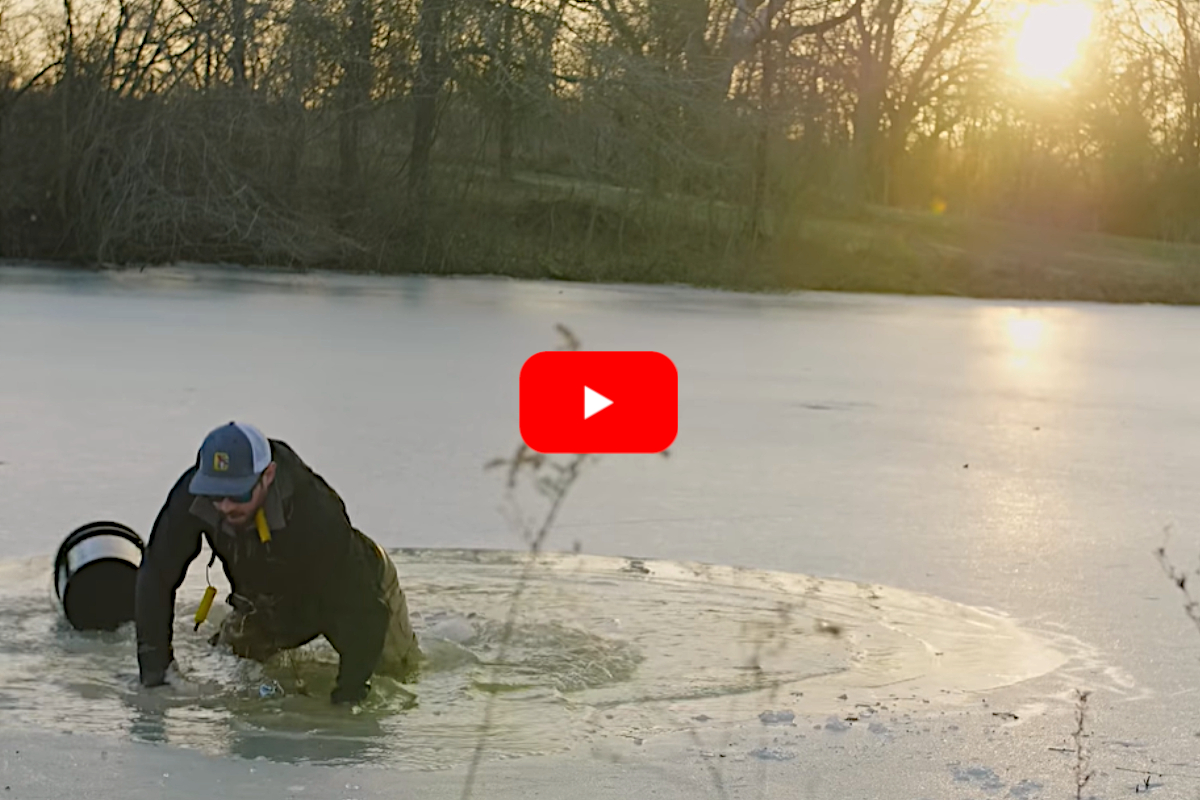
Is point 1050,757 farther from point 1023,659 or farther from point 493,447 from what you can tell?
point 493,447

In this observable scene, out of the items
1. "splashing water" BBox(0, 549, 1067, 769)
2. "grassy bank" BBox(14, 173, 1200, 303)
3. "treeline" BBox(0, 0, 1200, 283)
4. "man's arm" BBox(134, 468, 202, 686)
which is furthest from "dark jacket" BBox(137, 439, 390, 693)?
"grassy bank" BBox(14, 173, 1200, 303)

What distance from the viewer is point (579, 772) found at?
12.8 feet

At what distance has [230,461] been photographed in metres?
3.83

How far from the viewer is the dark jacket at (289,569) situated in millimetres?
4105

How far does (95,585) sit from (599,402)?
19.5 ft

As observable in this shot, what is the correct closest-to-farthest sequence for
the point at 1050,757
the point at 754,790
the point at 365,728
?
1. the point at 754,790
2. the point at 1050,757
3. the point at 365,728

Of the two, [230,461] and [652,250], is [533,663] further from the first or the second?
[652,250]

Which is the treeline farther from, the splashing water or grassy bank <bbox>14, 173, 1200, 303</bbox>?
the splashing water

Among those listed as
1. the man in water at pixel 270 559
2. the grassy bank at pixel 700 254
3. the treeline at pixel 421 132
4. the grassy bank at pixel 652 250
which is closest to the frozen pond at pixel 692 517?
the man in water at pixel 270 559

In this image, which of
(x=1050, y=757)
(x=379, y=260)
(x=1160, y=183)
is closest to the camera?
(x=1050, y=757)

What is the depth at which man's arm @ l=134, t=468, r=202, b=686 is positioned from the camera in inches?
162

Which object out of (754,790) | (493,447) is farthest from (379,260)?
(754,790)

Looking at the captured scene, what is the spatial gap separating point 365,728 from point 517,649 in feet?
3.09

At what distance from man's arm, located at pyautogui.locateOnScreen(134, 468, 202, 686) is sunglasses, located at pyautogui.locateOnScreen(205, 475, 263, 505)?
0.61 feet
